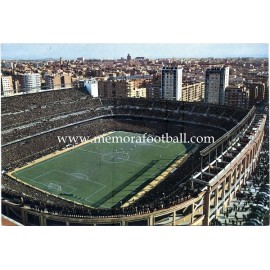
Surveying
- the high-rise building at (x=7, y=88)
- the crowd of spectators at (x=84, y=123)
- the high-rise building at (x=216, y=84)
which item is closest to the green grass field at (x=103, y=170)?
the crowd of spectators at (x=84, y=123)

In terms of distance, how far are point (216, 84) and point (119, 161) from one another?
820cm

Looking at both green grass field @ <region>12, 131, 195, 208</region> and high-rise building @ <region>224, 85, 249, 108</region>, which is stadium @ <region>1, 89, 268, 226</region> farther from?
high-rise building @ <region>224, 85, 249, 108</region>

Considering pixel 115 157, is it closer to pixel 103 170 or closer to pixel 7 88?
pixel 103 170

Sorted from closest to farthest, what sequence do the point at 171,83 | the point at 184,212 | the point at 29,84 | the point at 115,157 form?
the point at 184,212 → the point at 115,157 → the point at 171,83 → the point at 29,84

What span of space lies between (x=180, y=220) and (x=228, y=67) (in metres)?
10.6

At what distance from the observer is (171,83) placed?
1958cm

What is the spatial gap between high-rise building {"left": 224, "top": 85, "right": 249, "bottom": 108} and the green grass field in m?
5.27

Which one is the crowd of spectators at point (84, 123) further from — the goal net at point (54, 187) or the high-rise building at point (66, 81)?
the goal net at point (54, 187)

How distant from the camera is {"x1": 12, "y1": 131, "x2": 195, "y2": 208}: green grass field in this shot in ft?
45.5

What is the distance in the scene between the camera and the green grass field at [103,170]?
45.5 ft

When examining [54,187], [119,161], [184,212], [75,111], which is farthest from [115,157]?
[184,212]

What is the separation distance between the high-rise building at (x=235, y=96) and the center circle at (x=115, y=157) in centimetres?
801

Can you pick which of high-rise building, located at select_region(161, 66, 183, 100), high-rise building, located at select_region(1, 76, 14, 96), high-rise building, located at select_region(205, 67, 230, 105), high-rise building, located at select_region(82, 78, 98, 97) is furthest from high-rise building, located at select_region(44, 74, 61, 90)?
high-rise building, located at select_region(205, 67, 230, 105)

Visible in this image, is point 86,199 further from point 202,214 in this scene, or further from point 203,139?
point 203,139
